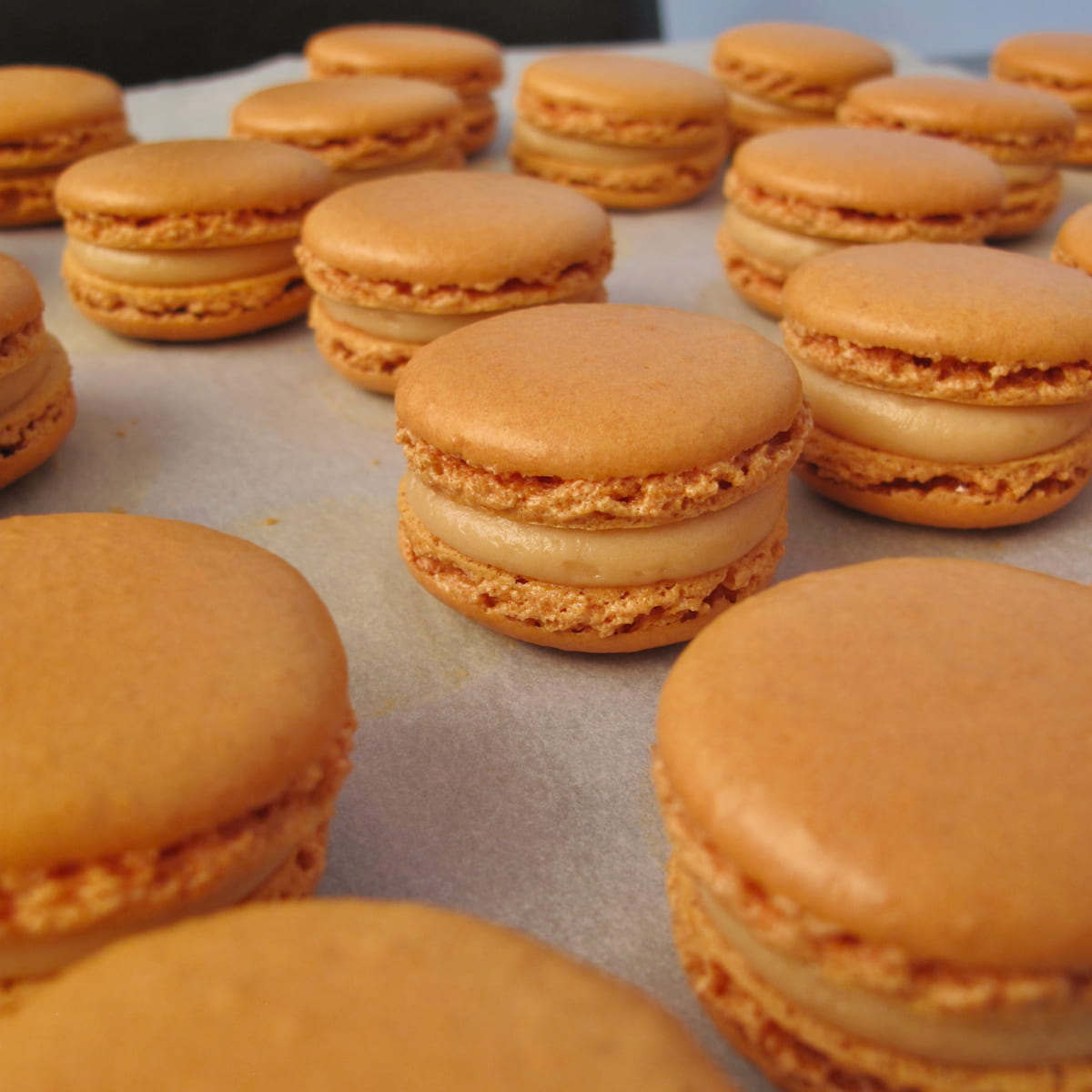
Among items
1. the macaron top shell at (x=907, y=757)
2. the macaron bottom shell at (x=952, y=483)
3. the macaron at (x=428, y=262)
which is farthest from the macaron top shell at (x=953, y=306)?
the macaron top shell at (x=907, y=757)

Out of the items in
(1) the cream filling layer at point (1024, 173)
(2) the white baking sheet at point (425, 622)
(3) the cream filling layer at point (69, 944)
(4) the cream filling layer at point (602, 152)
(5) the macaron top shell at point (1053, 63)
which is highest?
(5) the macaron top shell at point (1053, 63)

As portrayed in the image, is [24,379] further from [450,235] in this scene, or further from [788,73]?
[788,73]

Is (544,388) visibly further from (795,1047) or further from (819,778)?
(795,1047)

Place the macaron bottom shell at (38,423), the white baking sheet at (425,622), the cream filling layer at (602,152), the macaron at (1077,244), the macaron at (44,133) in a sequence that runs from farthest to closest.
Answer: the cream filling layer at (602,152)
the macaron at (44,133)
the macaron at (1077,244)
the macaron bottom shell at (38,423)
the white baking sheet at (425,622)

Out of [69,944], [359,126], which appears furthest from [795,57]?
[69,944]

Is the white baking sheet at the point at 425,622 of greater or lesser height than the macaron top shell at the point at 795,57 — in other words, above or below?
below

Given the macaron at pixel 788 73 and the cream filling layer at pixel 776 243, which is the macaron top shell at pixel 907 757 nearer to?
the cream filling layer at pixel 776 243

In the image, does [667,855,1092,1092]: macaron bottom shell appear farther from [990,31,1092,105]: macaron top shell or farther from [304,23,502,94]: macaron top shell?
[990,31,1092,105]: macaron top shell
